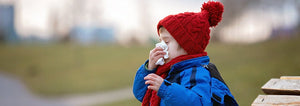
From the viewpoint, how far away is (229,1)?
10.4 meters

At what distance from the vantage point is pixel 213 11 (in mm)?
1810

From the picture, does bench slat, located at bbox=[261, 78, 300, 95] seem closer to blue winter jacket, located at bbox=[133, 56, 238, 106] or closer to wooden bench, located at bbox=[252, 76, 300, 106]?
wooden bench, located at bbox=[252, 76, 300, 106]

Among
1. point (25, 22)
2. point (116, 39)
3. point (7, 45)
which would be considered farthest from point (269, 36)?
point (7, 45)

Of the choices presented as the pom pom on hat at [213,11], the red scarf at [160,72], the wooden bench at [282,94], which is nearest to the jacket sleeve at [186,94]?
the red scarf at [160,72]

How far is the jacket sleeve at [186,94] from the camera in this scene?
4.85ft

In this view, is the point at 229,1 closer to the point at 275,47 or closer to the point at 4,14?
the point at 275,47

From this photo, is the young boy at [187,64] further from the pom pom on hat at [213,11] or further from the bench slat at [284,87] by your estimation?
the bench slat at [284,87]

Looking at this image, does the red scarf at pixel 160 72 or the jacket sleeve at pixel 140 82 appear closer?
the red scarf at pixel 160 72

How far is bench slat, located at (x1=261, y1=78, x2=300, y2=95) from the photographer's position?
168 centimetres

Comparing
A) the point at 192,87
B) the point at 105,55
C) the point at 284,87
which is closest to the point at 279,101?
the point at 284,87

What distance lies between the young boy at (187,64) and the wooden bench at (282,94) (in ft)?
0.61

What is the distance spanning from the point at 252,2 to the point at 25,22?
9.42 m

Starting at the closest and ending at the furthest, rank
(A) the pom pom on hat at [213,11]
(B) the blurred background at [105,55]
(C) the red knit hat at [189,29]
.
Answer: (C) the red knit hat at [189,29] → (A) the pom pom on hat at [213,11] → (B) the blurred background at [105,55]

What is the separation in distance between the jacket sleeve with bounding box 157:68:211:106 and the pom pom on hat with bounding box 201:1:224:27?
45cm
